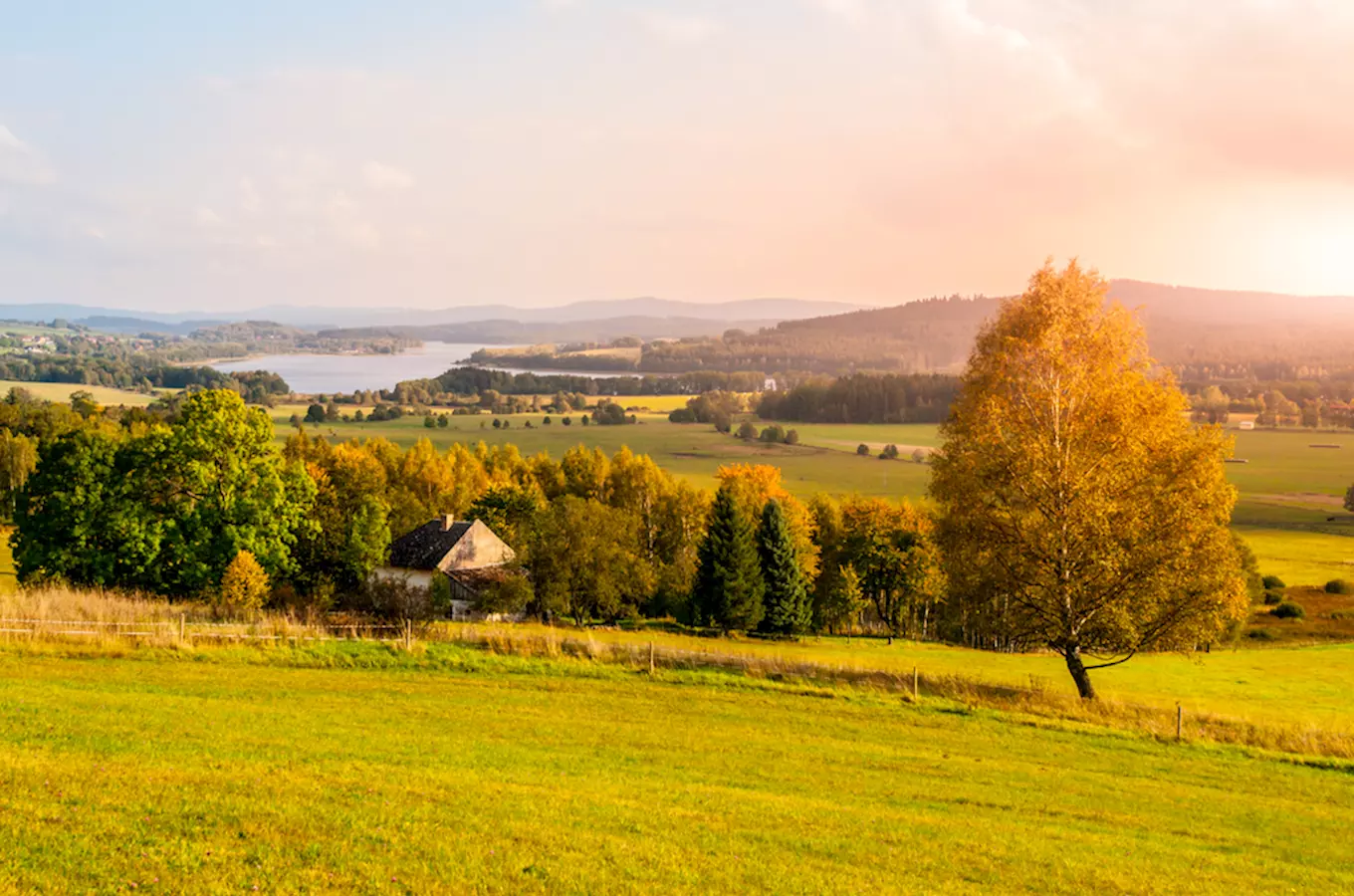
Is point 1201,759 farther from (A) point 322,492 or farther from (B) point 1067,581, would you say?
(A) point 322,492

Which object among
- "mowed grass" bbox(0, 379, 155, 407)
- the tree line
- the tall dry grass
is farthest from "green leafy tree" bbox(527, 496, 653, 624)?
"mowed grass" bbox(0, 379, 155, 407)

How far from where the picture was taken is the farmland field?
98.4 m

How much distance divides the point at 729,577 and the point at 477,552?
18457 mm

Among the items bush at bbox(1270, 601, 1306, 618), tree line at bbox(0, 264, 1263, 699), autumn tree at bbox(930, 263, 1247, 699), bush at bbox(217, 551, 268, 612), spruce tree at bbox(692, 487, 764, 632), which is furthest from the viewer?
bush at bbox(1270, 601, 1306, 618)

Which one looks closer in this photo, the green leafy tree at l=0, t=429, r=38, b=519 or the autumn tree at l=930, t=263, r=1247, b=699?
the autumn tree at l=930, t=263, r=1247, b=699

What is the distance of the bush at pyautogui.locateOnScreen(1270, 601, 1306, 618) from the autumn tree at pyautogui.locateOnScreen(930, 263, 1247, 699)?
51693mm

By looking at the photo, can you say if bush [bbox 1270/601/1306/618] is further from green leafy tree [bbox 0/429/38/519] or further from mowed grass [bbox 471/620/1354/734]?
green leafy tree [bbox 0/429/38/519]

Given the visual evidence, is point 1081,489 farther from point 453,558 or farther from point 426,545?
point 426,545

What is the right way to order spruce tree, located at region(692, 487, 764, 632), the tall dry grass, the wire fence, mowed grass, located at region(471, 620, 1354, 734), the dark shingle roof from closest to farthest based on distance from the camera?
1. the tall dry grass
2. the wire fence
3. mowed grass, located at region(471, 620, 1354, 734)
4. spruce tree, located at region(692, 487, 764, 632)
5. the dark shingle roof

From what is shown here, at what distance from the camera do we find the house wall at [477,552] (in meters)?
66.2

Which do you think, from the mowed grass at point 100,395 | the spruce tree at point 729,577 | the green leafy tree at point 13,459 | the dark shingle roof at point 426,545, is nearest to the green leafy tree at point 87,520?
the dark shingle roof at point 426,545

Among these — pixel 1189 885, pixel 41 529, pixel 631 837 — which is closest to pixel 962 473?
pixel 1189 885

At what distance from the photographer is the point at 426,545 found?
223 ft

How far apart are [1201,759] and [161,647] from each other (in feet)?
99.7
